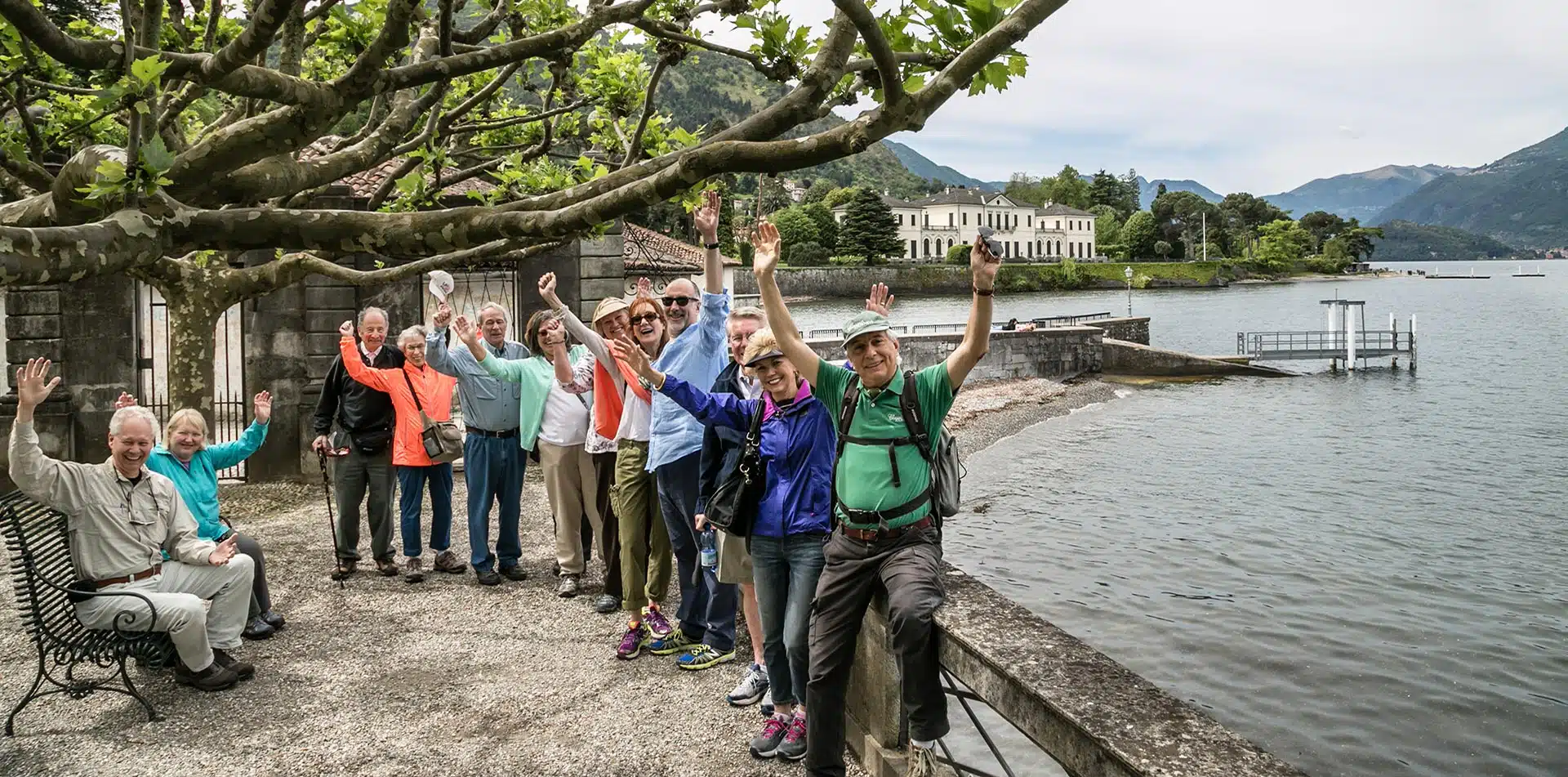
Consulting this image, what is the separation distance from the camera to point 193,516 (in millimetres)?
6395

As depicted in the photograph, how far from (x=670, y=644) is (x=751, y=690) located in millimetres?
984

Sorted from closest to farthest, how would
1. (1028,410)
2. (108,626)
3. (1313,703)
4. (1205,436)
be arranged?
1. (108,626)
2. (1313,703)
3. (1205,436)
4. (1028,410)

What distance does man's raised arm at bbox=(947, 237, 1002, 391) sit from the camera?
4.24 meters

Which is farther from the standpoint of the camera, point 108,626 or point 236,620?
point 236,620

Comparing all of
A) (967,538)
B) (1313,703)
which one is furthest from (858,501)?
(967,538)

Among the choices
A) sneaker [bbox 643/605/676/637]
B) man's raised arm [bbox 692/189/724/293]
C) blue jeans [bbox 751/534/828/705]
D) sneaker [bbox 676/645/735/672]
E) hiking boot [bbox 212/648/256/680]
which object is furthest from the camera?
sneaker [bbox 643/605/676/637]

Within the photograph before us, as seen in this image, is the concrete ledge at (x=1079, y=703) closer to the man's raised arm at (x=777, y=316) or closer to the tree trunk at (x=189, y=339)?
the man's raised arm at (x=777, y=316)

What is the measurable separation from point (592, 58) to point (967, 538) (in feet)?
40.2

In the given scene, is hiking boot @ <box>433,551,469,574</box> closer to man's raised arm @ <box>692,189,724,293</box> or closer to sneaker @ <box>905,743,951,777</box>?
man's raised arm @ <box>692,189,724,293</box>

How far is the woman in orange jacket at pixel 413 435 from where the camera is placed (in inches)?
333

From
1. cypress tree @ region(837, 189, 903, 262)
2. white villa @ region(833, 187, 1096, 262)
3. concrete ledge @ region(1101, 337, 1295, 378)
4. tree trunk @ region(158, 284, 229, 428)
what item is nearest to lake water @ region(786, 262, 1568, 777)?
concrete ledge @ region(1101, 337, 1295, 378)

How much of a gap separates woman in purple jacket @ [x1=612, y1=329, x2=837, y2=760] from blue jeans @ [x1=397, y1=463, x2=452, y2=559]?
13.3 ft

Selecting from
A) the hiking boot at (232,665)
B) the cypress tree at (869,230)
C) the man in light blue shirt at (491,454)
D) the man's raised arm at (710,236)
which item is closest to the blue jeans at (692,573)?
the man's raised arm at (710,236)

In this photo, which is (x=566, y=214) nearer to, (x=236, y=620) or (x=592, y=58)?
(x=236, y=620)
